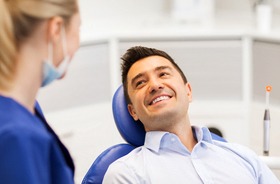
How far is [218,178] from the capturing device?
6.09 ft

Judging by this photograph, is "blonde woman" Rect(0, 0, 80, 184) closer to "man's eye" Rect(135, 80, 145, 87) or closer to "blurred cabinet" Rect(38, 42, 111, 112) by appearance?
"man's eye" Rect(135, 80, 145, 87)

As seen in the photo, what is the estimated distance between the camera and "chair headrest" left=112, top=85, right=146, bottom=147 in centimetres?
200

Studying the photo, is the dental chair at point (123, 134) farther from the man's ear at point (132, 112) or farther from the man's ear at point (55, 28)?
the man's ear at point (55, 28)

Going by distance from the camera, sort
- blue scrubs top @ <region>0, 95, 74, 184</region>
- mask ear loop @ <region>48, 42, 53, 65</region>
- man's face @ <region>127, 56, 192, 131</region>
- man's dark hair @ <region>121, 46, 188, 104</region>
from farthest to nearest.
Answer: man's dark hair @ <region>121, 46, 188, 104</region> → man's face @ <region>127, 56, 192, 131</region> → mask ear loop @ <region>48, 42, 53, 65</region> → blue scrubs top @ <region>0, 95, 74, 184</region>

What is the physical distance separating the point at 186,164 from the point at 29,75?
832 millimetres

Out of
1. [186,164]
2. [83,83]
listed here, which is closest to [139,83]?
[186,164]

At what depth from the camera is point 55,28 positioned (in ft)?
4.07

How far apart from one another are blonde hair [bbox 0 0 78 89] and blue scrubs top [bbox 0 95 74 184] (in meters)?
0.07

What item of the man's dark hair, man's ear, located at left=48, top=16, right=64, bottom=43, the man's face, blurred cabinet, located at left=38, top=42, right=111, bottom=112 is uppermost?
man's ear, located at left=48, top=16, right=64, bottom=43

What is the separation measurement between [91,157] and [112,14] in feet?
3.30

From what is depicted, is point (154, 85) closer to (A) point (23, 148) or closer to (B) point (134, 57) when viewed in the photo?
(B) point (134, 57)

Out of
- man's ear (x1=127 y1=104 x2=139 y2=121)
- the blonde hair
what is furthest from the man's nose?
the blonde hair

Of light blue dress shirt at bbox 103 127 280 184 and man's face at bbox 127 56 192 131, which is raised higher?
man's face at bbox 127 56 192 131

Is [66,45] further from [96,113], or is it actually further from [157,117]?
[96,113]
